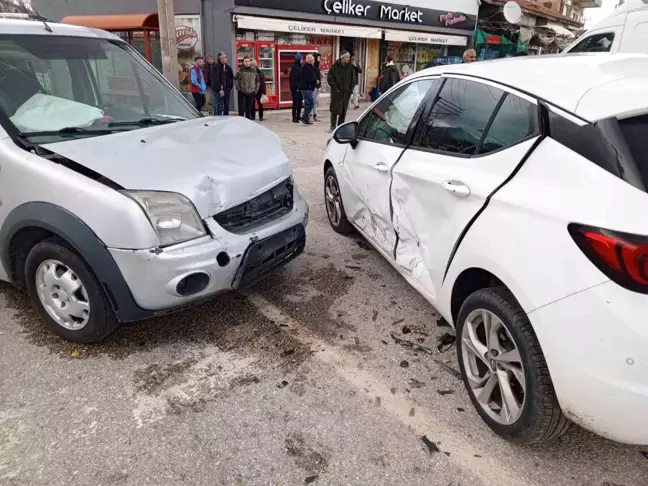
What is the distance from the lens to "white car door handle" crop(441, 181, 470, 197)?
248 cm

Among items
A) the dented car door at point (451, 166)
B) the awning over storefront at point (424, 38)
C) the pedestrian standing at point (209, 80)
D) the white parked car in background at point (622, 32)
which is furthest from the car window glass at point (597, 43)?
the awning over storefront at point (424, 38)

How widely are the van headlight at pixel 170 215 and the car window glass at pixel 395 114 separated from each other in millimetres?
1505

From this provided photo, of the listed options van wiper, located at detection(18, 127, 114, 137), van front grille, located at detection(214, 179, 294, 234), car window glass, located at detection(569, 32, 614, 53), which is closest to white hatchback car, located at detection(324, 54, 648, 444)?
van front grille, located at detection(214, 179, 294, 234)

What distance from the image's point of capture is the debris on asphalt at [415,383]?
2.76 m

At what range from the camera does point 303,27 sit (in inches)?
647

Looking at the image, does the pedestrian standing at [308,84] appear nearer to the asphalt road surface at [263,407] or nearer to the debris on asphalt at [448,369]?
the asphalt road surface at [263,407]

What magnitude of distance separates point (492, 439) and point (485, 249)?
0.90 metres

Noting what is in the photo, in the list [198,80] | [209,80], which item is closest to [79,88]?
[198,80]

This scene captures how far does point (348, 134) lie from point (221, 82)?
9561mm

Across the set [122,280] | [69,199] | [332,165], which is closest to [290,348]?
[122,280]

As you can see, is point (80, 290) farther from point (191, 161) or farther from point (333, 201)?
point (333, 201)

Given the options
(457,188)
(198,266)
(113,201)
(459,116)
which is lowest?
→ (198,266)

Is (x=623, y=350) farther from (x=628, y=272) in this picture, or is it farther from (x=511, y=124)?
(x=511, y=124)

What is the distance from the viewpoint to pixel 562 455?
2.28 meters
